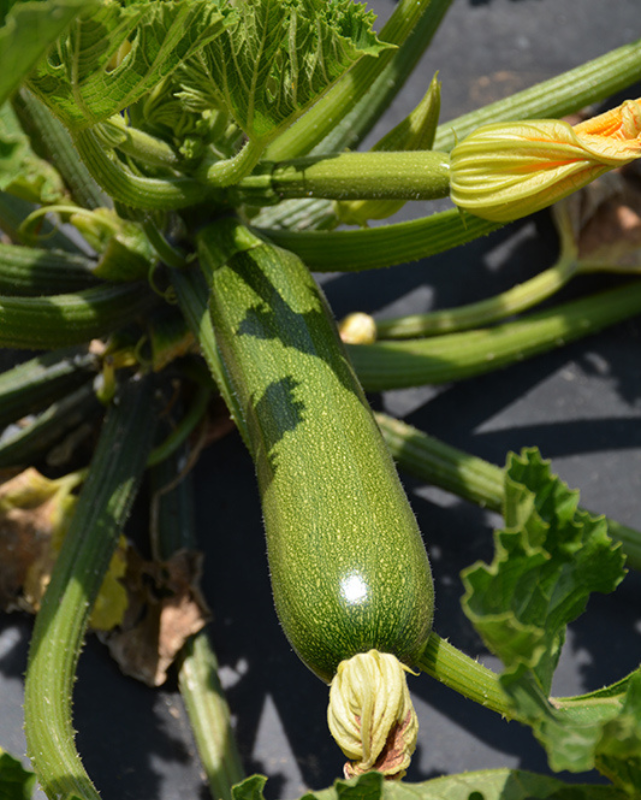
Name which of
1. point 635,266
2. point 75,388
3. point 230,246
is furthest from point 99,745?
point 635,266

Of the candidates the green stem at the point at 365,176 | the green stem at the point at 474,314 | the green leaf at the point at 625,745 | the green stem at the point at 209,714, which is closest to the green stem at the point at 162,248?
the green stem at the point at 365,176

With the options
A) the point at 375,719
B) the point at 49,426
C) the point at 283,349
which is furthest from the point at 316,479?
the point at 49,426

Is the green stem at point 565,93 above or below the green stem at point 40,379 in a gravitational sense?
above

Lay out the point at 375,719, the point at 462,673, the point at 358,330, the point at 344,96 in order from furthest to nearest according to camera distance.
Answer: the point at 358,330, the point at 344,96, the point at 462,673, the point at 375,719

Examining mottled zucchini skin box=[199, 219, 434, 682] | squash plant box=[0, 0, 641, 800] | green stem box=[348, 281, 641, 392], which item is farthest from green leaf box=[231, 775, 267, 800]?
green stem box=[348, 281, 641, 392]

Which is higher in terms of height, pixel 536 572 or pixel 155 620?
pixel 155 620

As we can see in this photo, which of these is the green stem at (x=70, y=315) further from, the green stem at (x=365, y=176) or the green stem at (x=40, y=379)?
the green stem at (x=365, y=176)

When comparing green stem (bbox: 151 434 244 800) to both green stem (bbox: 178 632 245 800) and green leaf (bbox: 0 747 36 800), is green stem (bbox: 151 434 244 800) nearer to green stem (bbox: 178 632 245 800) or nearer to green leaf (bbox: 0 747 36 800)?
green stem (bbox: 178 632 245 800)

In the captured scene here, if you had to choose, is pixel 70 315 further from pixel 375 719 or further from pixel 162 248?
pixel 375 719
